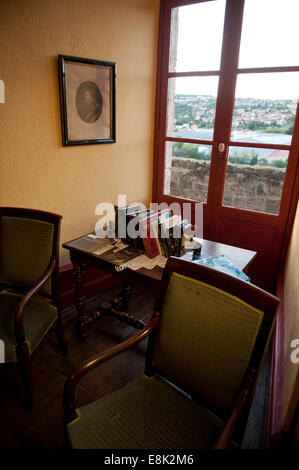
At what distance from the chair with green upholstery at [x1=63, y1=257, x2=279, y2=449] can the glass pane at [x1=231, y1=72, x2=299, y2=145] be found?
174 cm

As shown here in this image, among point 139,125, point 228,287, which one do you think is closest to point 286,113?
point 139,125

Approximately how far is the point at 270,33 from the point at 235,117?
0.62 meters

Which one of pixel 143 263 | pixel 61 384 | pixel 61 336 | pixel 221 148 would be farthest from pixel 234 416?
pixel 221 148

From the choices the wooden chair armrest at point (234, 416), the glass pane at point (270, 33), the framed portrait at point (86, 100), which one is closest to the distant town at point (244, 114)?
the glass pane at point (270, 33)

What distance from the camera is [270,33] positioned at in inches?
91.3

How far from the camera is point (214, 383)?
113 centimetres

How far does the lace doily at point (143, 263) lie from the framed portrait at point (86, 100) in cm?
105

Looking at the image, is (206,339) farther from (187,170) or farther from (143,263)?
(187,170)

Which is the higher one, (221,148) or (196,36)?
(196,36)

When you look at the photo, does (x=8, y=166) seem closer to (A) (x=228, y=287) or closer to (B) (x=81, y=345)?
(B) (x=81, y=345)

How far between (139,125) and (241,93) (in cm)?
93

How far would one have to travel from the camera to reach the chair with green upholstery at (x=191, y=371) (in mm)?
1038

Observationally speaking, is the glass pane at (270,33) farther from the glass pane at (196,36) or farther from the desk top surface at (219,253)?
the desk top surface at (219,253)

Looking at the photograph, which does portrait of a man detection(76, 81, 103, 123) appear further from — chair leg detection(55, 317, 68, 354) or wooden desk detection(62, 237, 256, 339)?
chair leg detection(55, 317, 68, 354)
